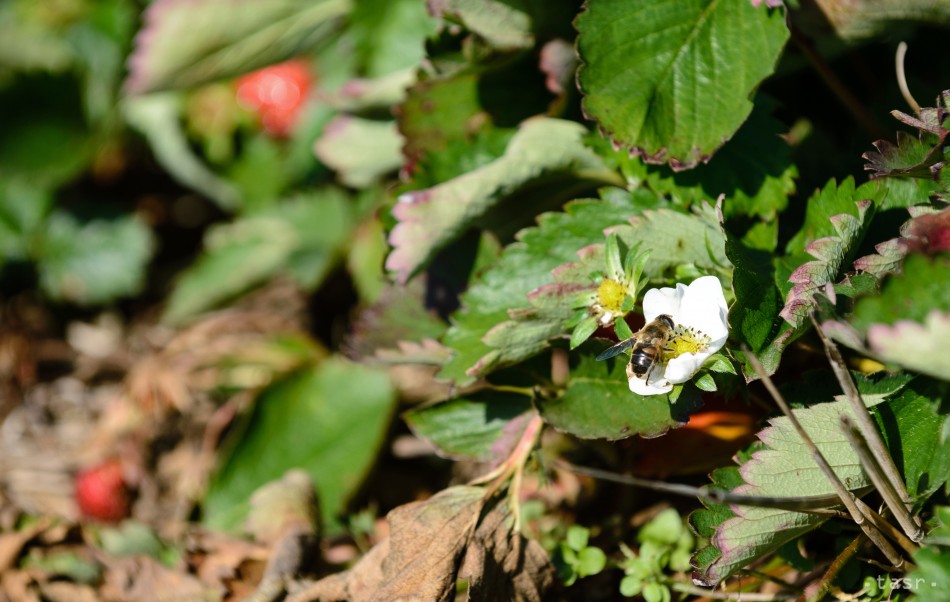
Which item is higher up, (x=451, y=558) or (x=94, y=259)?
(x=451, y=558)

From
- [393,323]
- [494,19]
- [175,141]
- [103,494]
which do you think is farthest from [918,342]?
[175,141]

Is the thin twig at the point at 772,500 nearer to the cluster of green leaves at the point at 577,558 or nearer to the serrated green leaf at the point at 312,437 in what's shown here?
the cluster of green leaves at the point at 577,558

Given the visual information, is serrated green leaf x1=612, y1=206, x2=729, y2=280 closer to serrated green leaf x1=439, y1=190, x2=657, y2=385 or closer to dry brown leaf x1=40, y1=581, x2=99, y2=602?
serrated green leaf x1=439, y1=190, x2=657, y2=385

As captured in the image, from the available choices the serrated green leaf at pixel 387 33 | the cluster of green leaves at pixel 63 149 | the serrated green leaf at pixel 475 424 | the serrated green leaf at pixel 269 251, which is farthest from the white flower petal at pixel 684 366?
the cluster of green leaves at pixel 63 149

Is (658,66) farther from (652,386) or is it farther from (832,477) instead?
(832,477)

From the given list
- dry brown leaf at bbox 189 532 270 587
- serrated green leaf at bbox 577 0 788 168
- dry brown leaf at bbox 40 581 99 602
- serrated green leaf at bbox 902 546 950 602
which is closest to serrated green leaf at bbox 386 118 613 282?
serrated green leaf at bbox 577 0 788 168

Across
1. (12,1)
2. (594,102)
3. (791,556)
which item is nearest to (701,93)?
(594,102)
